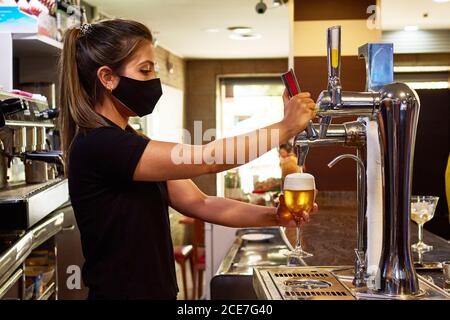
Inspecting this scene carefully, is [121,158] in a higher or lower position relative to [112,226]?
higher

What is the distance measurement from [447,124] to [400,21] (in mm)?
1810

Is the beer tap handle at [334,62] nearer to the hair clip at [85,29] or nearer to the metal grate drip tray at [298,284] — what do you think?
the metal grate drip tray at [298,284]

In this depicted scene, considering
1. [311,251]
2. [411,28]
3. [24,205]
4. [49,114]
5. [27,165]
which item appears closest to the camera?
[311,251]

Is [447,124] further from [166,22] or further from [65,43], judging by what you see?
[65,43]

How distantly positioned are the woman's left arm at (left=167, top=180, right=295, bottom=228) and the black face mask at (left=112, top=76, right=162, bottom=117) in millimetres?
173

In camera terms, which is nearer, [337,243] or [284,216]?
[284,216]

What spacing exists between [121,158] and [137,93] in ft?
0.66

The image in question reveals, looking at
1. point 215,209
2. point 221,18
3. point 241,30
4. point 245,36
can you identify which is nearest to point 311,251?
point 215,209

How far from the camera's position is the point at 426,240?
1.84 m

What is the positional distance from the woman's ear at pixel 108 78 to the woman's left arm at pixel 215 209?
0.24m

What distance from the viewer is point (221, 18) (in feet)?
16.8

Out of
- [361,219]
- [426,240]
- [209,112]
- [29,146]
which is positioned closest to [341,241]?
[426,240]

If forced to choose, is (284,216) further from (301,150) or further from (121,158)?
(121,158)
